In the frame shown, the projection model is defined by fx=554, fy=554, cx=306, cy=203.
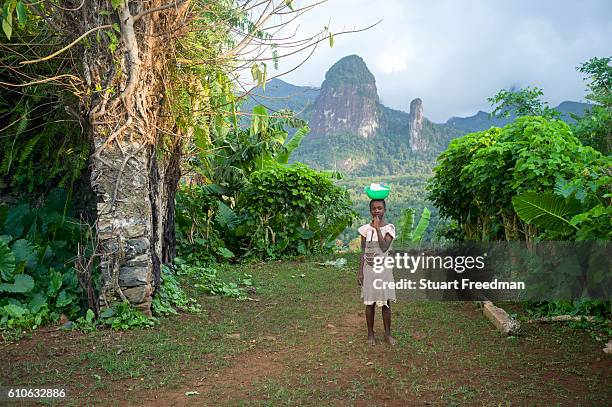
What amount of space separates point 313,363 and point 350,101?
187 feet

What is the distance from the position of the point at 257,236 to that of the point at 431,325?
17.1 feet

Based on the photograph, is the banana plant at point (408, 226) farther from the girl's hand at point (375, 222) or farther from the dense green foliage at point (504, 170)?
the girl's hand at point (375, 222)

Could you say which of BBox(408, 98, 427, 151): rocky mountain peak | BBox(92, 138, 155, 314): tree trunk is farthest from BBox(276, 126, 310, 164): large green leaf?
BBox(408, 98, 427, 151): rocky mountain peak

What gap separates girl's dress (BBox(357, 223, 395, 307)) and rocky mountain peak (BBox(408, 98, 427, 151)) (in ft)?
142

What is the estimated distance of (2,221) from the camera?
263 inches

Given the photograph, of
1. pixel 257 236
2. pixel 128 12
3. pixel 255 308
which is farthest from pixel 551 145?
pixel 257 236

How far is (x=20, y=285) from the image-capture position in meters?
5.88

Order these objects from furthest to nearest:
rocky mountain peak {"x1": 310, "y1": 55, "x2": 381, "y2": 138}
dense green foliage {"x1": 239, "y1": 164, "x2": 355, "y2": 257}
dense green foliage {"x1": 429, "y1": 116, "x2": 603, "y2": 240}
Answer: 1. rocky mountain peak {"x1": 310, "y1": 55, "x2": 381, "y2": 138}
2. dense green foliage {"x1": 239, "y1": 164, "x2": 355, "y2": 257}
3. dense green foliage {"x1": 429, "y1": 116, "x2": 603, "y2": 240}

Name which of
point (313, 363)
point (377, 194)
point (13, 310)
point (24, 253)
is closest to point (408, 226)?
point (377, 194)

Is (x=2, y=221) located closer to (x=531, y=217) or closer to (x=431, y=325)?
(x=431, y=325)

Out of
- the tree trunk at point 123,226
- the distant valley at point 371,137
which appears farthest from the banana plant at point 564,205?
the distant valley at point 371,137

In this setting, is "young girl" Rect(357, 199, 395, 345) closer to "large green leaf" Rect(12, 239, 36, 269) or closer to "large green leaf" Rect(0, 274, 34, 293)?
"large green leaf" Rect(0, 274, 34, 293)

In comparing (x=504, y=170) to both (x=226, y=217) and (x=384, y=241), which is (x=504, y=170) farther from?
(x=226, y=217)

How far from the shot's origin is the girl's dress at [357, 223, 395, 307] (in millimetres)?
5090
